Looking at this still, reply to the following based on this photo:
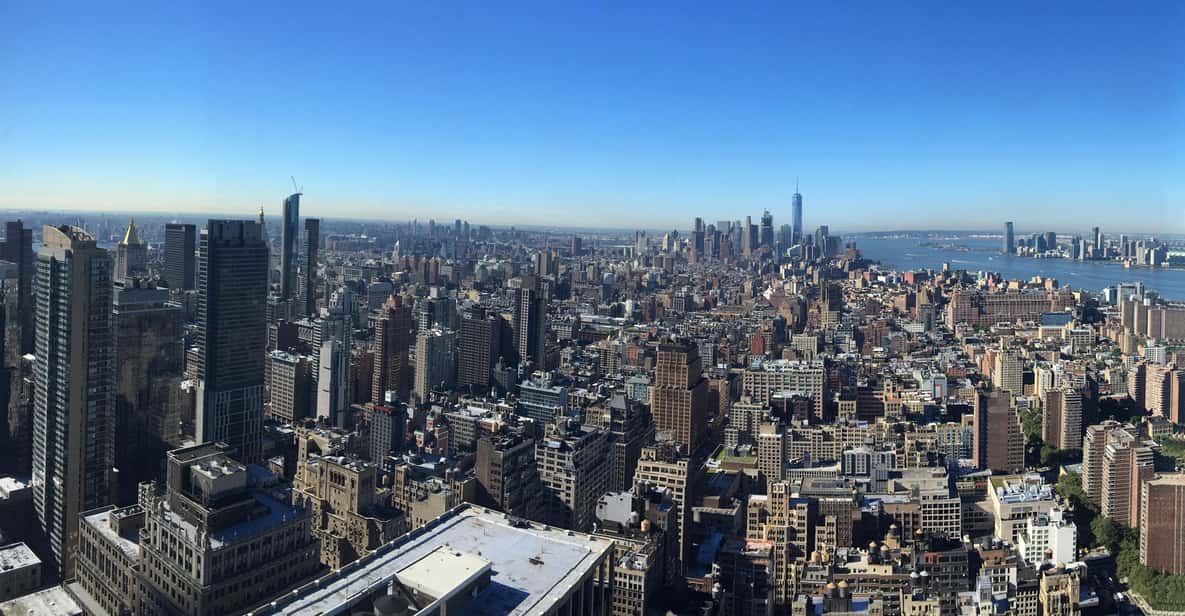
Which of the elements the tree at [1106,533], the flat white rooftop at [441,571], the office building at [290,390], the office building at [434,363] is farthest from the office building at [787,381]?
the flat white rooftop at [441,571]

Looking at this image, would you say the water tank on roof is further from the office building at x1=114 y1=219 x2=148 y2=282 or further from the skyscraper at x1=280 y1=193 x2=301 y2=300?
the skyscraper at x1=280 y1=193 x2=301 y2=300

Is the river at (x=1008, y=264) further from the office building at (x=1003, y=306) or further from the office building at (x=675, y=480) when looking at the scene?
the office building at (x=675, y=480)

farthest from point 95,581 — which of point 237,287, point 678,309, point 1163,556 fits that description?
point 678,309

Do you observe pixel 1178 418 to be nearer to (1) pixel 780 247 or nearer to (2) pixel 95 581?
(2) pixel 95 581

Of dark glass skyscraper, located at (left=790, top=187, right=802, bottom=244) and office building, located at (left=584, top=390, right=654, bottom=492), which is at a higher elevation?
dark glass skyscraper, located at (left=790, top=187, right=802, bottom=244)

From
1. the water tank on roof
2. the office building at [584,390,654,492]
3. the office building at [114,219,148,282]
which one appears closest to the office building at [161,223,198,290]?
the office building at [114,219,148,282]
